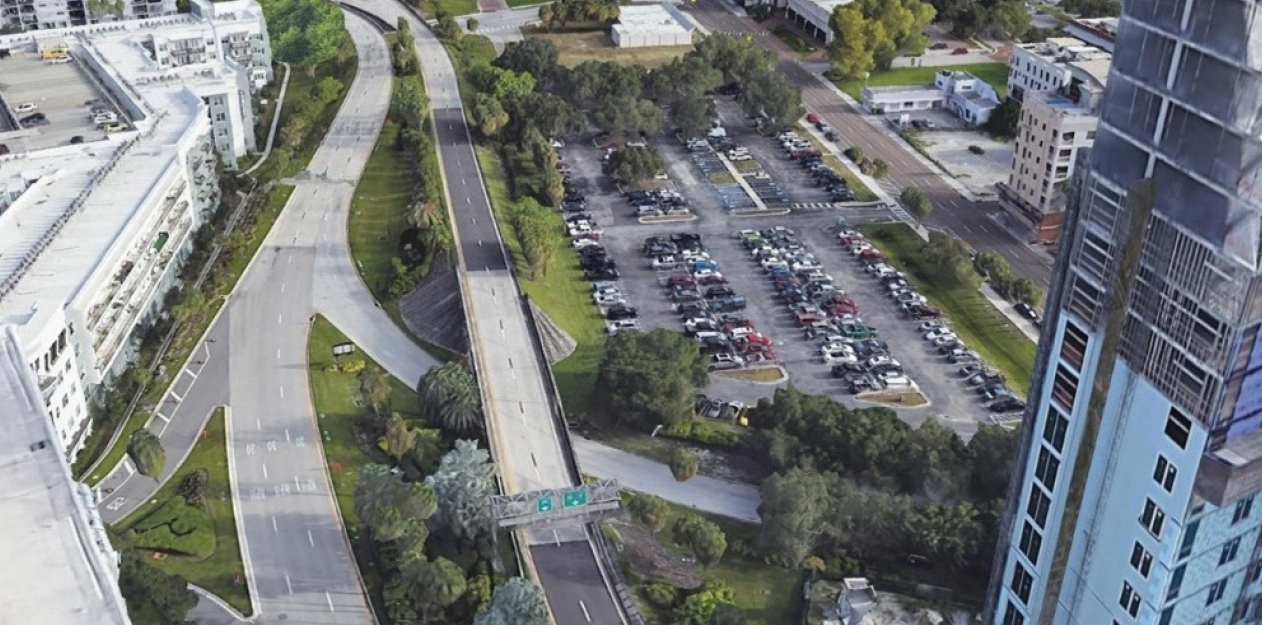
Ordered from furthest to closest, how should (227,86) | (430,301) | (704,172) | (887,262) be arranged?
(704,172) < (227,86) < (887,262) < (430,301)

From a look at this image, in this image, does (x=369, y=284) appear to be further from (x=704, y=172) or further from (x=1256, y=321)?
(x=1256, y=321)

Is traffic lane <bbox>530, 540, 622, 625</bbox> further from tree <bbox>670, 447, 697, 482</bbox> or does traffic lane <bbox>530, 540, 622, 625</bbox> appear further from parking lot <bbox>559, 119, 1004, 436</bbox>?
parking lot <bbox>559, 119, 1004, 436</bbox>

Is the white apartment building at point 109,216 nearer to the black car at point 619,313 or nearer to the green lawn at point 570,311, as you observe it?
the green lawn at point 570,311

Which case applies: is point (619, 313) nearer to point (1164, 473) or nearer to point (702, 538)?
point (702, 538)

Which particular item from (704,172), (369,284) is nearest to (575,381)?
(369,284)

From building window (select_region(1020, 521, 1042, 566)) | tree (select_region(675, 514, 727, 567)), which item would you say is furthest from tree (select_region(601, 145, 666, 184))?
building window (select_region(1020, 521, 1042, 566))
